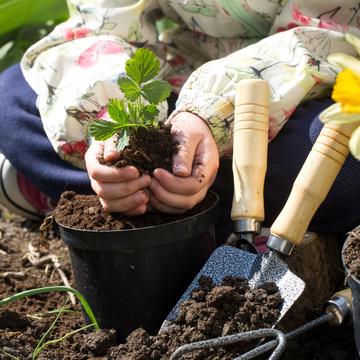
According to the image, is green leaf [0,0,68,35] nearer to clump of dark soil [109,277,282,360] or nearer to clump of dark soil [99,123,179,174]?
clump of dark soil [99,123,179,174]

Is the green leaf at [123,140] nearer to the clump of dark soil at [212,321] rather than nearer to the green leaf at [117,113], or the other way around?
the green leaf at [117,113]

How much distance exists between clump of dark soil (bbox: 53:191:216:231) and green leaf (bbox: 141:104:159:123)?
0.51 feet

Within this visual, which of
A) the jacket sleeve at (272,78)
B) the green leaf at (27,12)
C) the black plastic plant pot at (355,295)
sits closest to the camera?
the black plastic plant pot at (355,295)

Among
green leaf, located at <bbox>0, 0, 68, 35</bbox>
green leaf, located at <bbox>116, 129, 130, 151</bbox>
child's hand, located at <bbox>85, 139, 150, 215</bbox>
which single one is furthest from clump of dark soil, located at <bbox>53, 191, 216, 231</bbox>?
green leaf, located at <bbox>0, 0, 68, 35</bbox>

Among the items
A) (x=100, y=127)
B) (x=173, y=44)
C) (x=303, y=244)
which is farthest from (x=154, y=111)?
(x=173, y=44)

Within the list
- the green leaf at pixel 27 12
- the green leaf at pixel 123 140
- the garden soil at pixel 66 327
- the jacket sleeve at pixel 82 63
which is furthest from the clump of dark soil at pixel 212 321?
the green leaf at pixel 27 12

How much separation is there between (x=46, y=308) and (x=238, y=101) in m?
0.55

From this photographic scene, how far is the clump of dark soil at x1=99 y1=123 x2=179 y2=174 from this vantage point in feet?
4.20

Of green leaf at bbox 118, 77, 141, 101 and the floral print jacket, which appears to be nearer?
green leaf at bbox 118, 77, 141, 101

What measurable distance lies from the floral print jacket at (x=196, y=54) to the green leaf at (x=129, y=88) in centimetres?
18

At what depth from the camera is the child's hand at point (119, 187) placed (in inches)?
49.7

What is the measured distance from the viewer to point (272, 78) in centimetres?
145

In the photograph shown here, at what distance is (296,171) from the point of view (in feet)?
4.83

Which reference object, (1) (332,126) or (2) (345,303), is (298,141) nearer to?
(1) (332,126)
